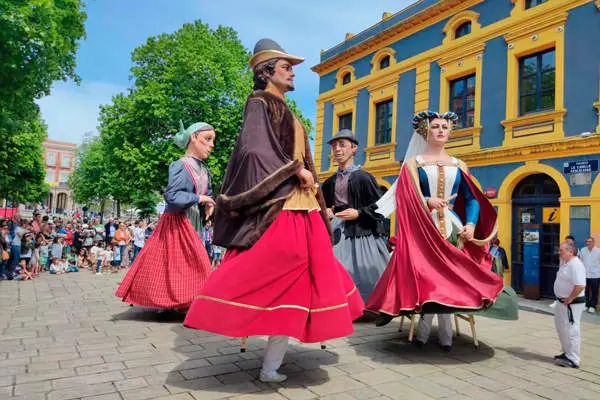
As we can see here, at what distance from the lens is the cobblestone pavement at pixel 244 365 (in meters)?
2.86

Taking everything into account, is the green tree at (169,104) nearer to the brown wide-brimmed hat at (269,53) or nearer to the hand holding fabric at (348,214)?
the hand holding fabric at (348,214)

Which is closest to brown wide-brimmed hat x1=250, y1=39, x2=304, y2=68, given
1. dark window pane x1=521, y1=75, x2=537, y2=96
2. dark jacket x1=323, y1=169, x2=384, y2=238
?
dark jacket x1=323, y1=169, x2=384, y2=238

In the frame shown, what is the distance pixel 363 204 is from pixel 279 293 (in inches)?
112

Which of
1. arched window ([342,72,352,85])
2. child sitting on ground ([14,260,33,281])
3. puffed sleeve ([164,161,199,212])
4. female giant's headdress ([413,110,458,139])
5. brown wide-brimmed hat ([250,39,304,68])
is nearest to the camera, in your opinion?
brown wide-brimmed hat ([250,39,304,68])

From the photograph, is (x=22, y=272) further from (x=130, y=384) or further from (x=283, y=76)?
(x=283, y=76)

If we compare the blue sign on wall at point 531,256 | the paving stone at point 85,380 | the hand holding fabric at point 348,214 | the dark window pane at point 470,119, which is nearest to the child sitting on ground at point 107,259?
the hand holding fabric at point 348,214

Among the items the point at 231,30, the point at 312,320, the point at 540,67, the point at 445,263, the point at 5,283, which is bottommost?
the point at 5,283

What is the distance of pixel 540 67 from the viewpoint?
11.3 meters

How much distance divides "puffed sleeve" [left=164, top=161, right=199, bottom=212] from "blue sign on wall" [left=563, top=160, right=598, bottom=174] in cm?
919

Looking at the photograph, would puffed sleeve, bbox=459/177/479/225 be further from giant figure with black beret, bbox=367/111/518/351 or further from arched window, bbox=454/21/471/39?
arched window, bbox=454/21/471/39

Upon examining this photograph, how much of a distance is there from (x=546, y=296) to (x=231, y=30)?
68.3 ft

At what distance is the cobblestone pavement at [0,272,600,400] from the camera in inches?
113

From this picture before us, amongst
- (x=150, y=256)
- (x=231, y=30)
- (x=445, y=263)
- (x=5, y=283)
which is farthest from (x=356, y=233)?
(x=231, y=30)

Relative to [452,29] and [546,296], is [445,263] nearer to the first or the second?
[546,296]
